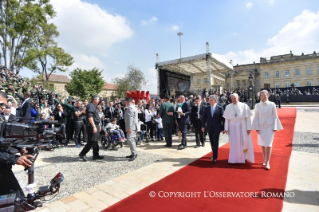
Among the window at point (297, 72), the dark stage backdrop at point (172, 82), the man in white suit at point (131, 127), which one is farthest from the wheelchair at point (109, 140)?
the window at point (297, 72)

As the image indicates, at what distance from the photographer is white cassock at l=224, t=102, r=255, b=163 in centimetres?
421

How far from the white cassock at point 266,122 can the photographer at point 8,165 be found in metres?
4.46

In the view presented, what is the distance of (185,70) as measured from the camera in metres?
19.2

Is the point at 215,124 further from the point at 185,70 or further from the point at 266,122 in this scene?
the point at 185,70

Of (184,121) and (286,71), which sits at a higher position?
(286,71)

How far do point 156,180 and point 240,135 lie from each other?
2389 millimetres

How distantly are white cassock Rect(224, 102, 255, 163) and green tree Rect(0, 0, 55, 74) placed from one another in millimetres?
25784

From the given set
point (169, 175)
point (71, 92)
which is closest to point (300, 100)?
point (169, 175)

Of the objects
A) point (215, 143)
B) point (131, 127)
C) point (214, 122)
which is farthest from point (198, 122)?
point (131, 127)

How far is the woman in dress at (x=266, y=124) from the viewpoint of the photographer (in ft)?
12.9

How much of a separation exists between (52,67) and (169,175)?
3029cm

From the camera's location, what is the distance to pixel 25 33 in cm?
2153

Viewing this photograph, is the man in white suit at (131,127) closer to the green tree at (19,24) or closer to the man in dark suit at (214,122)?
the man in dark suit at (214,122)

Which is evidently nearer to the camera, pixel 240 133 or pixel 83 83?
pixel 240 133
